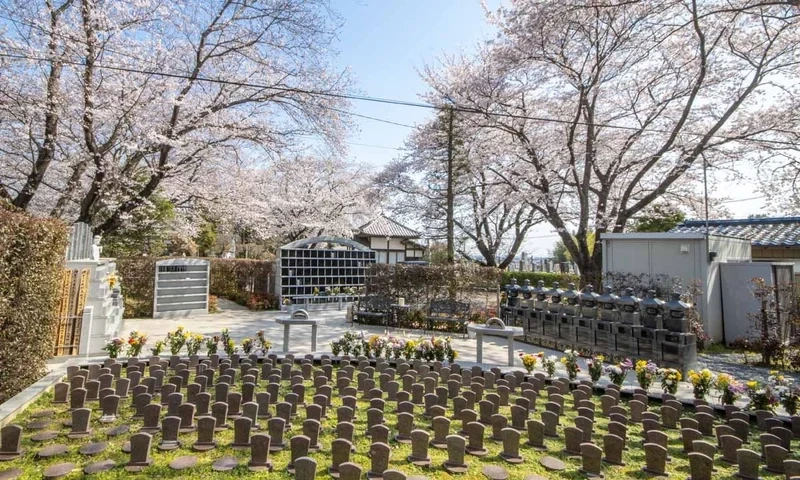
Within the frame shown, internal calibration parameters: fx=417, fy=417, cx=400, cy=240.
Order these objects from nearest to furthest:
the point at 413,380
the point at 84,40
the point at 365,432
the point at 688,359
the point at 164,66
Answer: the point at 365,432, the point at 413,380, the point at 688,359, the point at 84,40, the point at 164,66

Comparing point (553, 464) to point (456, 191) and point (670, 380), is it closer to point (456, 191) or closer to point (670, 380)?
point (670, 380)

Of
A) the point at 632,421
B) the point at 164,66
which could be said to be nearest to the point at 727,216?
the point at 632,421

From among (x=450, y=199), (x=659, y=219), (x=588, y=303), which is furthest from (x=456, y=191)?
(x=588, y=303)

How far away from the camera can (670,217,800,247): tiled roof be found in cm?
1045

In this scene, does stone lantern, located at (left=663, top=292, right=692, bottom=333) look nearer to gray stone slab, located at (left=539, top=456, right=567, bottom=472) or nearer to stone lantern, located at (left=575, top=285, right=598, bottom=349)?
stone lantern, located at (left=575, top=285, right=598, bottom=349)

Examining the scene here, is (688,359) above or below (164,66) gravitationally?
below

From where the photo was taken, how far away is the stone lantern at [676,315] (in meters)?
5.39

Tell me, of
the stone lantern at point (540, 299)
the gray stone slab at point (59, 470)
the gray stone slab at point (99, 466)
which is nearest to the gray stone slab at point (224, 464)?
the gray stone slab at point (99, 466)

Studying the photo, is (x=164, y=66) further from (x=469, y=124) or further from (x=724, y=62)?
(x=724, y=62)

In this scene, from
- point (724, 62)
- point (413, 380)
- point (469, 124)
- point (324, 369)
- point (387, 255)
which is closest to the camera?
point (413, 380)

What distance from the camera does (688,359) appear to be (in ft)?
17.8

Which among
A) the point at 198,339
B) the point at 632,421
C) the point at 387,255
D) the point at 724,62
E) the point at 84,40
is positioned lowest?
the point at 632,421

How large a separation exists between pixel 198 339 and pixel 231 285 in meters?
10.8

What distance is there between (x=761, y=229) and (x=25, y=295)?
50.4 ft
